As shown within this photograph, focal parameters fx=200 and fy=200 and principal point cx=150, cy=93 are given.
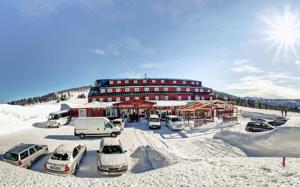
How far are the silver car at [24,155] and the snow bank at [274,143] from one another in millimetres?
14907

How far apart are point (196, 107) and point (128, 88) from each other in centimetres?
2198

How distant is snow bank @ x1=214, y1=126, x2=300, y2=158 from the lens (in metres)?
13.8

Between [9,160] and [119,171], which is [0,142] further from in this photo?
[119,171]

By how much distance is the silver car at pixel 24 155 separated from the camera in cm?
1177

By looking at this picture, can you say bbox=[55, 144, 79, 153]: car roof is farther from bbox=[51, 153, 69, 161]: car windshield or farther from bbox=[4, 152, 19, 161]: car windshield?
bbox=[4, 152, 19, 161]: car windshield

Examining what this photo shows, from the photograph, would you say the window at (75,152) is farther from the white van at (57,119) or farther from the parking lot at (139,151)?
the white van at (57,119)

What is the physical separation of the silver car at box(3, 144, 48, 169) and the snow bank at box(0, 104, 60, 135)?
13.9m

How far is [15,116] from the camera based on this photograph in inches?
1136

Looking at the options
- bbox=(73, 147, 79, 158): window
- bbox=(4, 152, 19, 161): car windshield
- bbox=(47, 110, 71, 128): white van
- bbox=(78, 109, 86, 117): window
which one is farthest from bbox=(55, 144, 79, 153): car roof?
bbox=(78, 109, 86, 117): window

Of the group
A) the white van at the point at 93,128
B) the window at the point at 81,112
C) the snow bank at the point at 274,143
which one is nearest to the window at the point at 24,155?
the white van at the point at 93,128

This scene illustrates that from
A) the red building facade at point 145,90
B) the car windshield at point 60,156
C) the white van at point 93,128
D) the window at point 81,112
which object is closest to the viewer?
the car windshield at point 60,156

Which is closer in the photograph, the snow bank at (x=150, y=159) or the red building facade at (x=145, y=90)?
the snow bank at (x=150, y=159)

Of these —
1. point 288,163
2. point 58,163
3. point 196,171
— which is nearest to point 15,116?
point 58,163

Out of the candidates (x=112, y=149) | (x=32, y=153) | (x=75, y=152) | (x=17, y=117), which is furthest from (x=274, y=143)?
(x=17, y=117)
